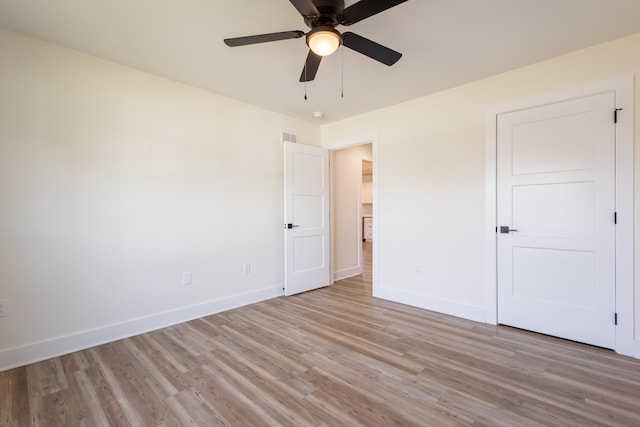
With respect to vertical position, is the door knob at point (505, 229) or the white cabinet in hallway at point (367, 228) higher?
the door knob at point (505, 229)

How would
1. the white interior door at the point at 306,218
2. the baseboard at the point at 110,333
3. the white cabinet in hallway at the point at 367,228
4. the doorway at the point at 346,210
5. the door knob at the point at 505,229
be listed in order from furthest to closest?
the white cabinet in hallway at the point at 367,228 < the doorway at the point at 346,210 < the white interior door at the point at 306,218 < the door knob at the point at 505,229 < the baseboard at the point at 110,333

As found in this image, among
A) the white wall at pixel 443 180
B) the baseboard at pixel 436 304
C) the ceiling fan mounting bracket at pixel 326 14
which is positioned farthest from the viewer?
the baseboard at pixel 436 304

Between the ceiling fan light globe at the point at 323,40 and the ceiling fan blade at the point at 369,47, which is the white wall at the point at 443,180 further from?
the ceiling fan light globe at the point at 323,40

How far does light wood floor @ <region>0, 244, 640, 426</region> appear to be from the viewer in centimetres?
168

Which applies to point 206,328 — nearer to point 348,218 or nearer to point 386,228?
point 386,228

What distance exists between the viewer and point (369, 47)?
190 centimetres

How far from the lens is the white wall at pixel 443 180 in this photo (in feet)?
8.98

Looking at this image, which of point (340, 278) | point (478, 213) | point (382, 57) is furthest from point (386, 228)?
point (382, 57)

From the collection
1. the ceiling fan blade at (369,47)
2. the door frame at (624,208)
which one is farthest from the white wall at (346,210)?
the door frame at (624,208)

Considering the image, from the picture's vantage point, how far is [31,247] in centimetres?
231

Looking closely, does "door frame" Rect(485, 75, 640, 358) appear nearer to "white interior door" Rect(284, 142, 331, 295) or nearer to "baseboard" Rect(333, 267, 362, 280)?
"white interior door" Rect(284, 142, 331, 295)

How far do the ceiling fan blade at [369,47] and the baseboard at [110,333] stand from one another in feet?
9.75

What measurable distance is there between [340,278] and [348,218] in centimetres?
105

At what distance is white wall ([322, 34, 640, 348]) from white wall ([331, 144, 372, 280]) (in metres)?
1.10
